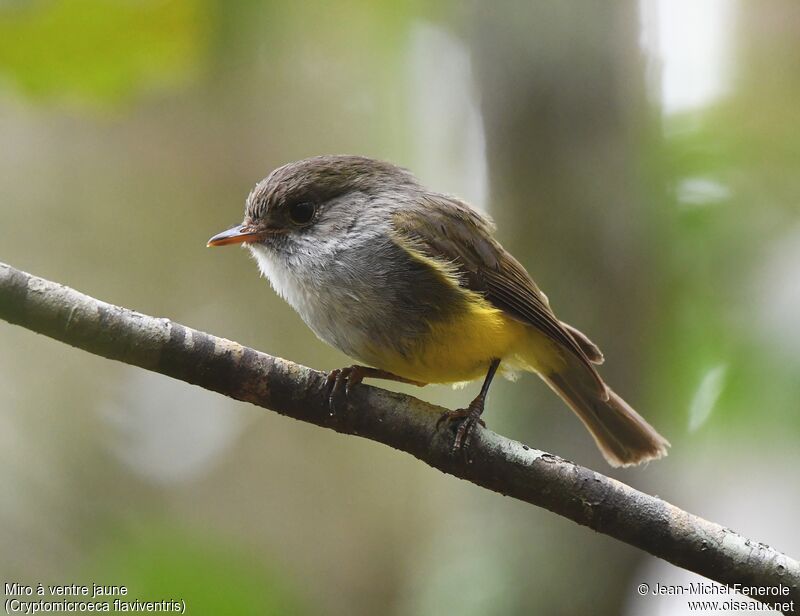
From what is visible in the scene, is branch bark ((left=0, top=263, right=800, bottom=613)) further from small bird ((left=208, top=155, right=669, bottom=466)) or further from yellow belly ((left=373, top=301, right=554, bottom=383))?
yellow belly ((left=373, top=301, right=554, bottom=383))

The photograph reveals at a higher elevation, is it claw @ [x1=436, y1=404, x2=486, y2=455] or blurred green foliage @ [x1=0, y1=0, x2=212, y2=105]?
blurred green foliage @ [x1=0, y1=0, x2=212, y2=105]

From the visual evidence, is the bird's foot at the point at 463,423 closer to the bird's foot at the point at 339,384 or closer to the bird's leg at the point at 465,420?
the bird's leg at the point at 465,420

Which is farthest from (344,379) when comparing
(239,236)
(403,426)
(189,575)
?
(239,236)

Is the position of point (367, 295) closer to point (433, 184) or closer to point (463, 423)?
point (463, 423)

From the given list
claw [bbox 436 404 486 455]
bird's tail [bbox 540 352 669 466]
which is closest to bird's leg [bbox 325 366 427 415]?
claw [bbox 436 404 486 455]

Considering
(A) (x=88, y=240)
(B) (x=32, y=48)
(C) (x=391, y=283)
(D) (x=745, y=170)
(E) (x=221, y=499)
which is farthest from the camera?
(A) (x=88, y=240)

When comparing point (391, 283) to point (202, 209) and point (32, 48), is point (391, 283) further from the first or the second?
point (202, 209)

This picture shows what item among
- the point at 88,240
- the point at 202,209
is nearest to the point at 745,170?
the point at 202,209
